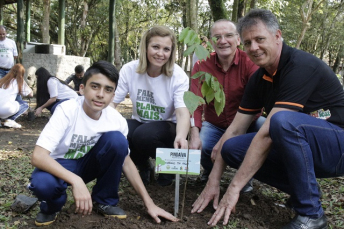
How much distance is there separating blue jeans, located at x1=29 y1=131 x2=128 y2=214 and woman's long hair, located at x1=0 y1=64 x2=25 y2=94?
14.1ft

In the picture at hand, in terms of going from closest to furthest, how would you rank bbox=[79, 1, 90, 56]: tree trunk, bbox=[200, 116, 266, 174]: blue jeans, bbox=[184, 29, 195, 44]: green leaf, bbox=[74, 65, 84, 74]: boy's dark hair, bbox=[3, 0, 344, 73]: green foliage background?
bbox=[184, 29, 195, 44]: green leaf < bbox=[200, 116, 266, 174]: blue jeans < bbox=[74, 65, 84, 74]: boy's dark hair < bbox=[79, 1, 90, 56]: tree trunk < bbox=[3, 0, 344, 73]: green foliage background

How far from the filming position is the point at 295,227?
1996mm

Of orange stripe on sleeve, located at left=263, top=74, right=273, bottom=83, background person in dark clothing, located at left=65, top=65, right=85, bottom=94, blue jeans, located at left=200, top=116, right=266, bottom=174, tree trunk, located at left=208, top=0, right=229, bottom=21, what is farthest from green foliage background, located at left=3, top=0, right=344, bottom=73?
orange stripe on sleeve, located at left=263, top=74, right=273, bottom=83

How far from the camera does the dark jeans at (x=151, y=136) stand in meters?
2.76

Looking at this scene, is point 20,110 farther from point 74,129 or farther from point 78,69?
point 74,129

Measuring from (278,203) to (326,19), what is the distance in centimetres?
2340

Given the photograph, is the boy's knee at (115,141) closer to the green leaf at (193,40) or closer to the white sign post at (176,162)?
the white sign post at (176,162)

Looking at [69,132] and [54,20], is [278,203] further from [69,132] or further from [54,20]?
[54,20]

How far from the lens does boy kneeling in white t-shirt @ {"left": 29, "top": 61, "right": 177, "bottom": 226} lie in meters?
2.07

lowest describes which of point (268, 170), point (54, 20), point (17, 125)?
point (17, 125)

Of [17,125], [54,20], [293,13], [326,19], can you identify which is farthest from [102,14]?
[326,19]

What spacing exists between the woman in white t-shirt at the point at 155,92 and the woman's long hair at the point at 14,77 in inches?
151

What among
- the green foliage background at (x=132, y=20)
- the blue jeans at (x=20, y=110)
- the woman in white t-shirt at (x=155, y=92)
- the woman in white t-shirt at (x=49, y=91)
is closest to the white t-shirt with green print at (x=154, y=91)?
the woman in white t-shirt at (x=155, y=92)

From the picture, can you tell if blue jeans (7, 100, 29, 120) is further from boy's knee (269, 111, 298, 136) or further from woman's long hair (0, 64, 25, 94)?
boy's knee (269, 111, 298, 136)
